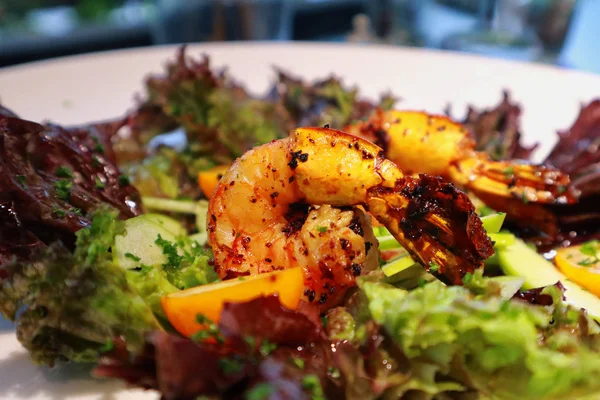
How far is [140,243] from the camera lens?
227 cm

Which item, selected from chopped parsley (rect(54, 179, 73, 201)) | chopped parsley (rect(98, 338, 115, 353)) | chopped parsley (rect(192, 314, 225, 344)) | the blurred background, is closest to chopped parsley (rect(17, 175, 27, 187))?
chopped parsley (rect(54, 179, 73, 201))

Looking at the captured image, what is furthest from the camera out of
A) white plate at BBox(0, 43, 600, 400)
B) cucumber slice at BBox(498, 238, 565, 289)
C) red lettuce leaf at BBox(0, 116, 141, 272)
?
white plate at BBox(0, 43, 600, 400)

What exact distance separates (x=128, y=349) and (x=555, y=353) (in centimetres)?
129

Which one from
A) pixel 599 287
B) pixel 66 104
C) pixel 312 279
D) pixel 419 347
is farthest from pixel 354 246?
pixel 66 104

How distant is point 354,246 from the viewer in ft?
6.56

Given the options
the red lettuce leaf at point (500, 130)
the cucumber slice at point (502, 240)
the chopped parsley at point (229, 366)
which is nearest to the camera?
the chopped parsley at point (229, 366)

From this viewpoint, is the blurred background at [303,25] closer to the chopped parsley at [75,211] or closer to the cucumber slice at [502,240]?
the cucumber slice at [502,240]

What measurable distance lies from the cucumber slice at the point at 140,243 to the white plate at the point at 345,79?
1975mm

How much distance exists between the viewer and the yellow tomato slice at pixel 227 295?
1.90 m

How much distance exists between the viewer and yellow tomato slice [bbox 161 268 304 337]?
6.23 feet

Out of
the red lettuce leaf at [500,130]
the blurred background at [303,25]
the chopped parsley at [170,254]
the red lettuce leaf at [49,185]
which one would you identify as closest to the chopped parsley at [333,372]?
the chopped parsley at [170,254]

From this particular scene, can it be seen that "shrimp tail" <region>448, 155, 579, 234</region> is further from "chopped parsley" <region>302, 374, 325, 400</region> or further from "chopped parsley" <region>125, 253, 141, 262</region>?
"chopped parsley" <region>125, 253, 141, 262</region>

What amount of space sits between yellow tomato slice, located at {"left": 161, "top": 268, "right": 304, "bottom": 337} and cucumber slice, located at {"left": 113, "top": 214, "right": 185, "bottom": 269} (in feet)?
0.88

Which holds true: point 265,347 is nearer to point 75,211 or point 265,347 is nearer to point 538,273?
point 75,211
